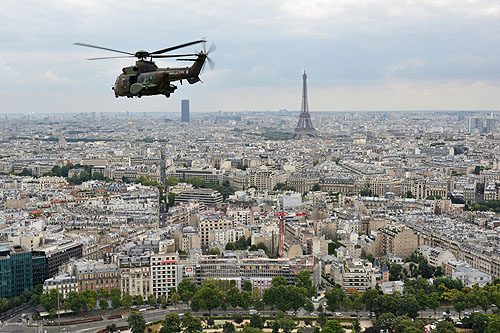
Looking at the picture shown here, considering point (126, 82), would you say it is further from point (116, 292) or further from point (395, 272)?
point (395, 272)

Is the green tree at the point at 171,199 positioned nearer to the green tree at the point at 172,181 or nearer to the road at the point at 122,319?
the green tree at the point at 172,181

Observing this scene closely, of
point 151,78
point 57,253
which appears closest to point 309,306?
point 57,253

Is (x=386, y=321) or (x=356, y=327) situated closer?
(x=386, y=321)

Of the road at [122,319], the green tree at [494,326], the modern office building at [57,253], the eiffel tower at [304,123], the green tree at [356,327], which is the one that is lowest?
the road at [122,319]

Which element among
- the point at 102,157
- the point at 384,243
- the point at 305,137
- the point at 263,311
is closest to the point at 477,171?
the point at 384,243

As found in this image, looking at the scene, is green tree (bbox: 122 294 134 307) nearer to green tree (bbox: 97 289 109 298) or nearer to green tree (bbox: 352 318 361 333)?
green tree (bbox: 97 289 109 298)

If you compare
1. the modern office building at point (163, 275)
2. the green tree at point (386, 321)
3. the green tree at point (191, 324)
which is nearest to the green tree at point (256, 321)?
the green tree at point (191, 324)
